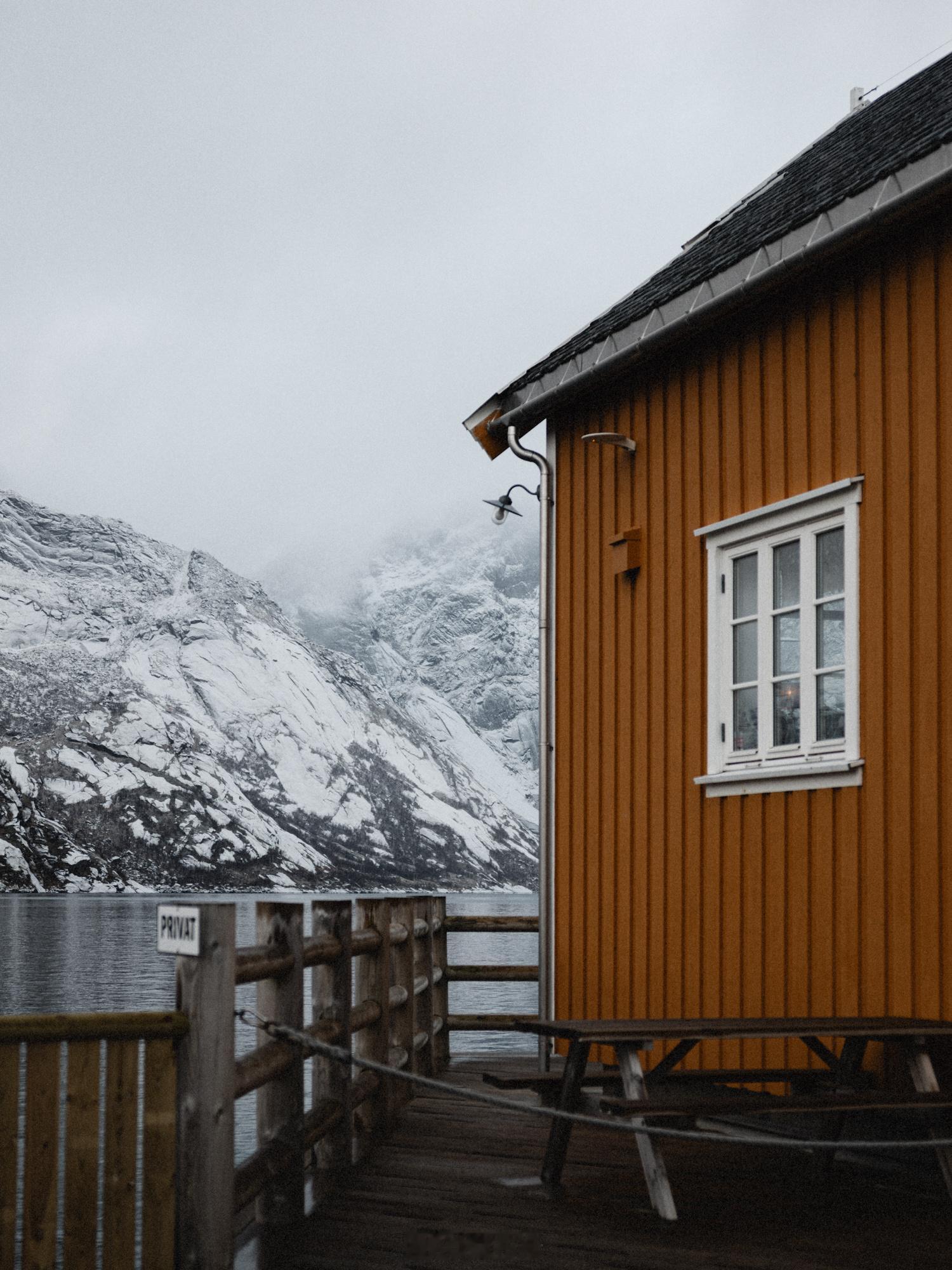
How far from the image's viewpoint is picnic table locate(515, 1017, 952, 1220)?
5.30m

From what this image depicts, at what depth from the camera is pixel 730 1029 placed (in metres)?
5.39

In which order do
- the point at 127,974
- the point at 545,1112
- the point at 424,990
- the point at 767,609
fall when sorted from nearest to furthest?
1. the point at 545,1112
2. the point at 767,609
3. the point at 424,990
4. the point at 127,974

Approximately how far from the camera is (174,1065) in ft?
15.0

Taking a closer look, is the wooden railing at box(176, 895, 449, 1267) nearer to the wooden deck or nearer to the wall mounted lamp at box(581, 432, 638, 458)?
the wooden deck

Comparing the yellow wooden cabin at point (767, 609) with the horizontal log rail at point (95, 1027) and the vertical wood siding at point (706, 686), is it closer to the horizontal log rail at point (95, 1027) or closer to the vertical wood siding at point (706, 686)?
the vertical wood siding at point (706, 686)

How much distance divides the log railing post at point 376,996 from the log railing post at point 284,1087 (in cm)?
150

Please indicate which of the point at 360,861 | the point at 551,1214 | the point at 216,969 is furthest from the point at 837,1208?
the point at 360,861

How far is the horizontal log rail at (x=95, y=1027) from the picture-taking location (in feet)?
14.0

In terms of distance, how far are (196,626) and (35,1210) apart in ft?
649

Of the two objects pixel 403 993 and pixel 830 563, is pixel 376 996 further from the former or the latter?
pixel 830 563

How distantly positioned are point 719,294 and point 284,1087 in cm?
415

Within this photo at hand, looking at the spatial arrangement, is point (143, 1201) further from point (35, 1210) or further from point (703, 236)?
point (703, 236)

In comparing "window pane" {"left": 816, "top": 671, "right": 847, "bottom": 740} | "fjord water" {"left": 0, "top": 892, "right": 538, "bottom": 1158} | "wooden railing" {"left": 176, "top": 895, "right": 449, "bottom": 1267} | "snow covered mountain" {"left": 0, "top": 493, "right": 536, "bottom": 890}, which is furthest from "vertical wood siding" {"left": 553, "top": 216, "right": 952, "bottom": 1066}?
"snow covered mountain" {"left": 0, "top": 493, "right": 536, "bottom": 890}

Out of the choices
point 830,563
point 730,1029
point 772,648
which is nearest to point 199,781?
point 772,648
